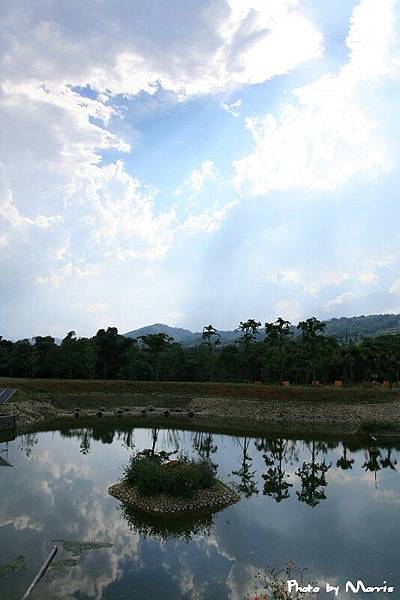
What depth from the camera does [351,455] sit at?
40.4 meters

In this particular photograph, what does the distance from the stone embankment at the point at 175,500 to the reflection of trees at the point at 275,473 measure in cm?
333

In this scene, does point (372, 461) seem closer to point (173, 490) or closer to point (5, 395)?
point (173, 490)

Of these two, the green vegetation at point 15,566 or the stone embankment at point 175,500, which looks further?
the stone embankment at point 175,500

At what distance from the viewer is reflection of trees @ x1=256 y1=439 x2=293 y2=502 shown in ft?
95.4

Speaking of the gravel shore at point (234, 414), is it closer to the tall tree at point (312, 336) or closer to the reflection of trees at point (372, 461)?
the reflection of trees at point (372, 461)

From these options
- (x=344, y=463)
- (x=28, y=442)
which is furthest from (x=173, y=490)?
(x=28, y=442)

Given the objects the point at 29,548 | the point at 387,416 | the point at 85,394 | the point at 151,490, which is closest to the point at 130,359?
the point at 85,394

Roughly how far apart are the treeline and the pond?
44.9 m

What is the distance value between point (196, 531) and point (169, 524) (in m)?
1.48

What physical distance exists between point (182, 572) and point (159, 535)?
146 inches

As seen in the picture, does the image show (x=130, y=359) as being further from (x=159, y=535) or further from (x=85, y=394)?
(x=159, y=535)

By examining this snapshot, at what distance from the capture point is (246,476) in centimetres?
3269

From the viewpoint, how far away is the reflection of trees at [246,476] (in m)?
29.1

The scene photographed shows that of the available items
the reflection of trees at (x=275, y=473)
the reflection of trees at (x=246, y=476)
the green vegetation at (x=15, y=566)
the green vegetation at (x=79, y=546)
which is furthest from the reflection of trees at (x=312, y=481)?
the green vegetation at (x=15, y=566)
